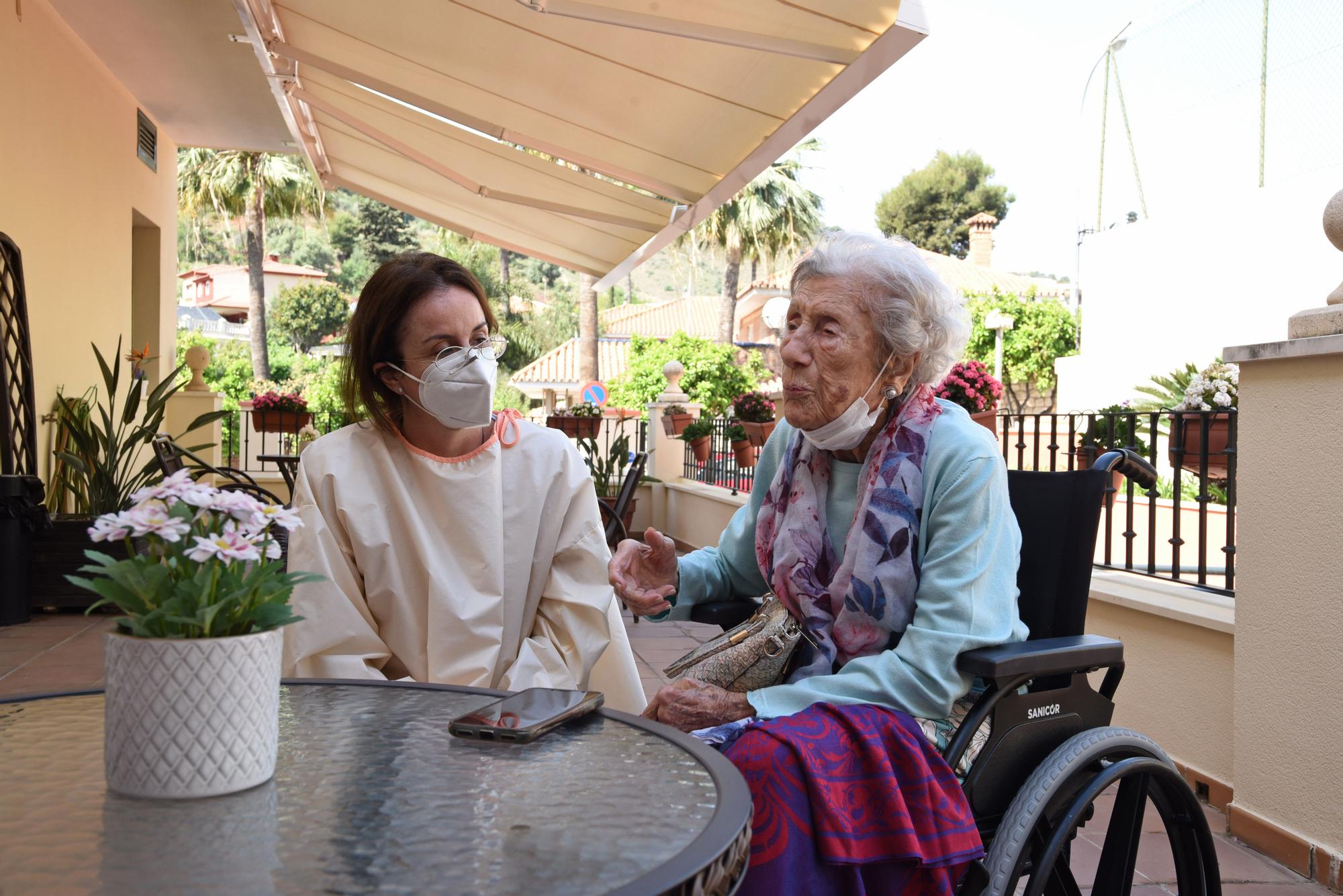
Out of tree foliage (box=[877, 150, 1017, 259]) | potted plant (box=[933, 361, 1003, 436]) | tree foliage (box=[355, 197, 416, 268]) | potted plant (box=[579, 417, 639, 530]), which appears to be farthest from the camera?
tree foliage (box=[355, 197, 416, 268])

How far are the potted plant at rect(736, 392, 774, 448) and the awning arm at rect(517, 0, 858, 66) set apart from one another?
13.8 ft

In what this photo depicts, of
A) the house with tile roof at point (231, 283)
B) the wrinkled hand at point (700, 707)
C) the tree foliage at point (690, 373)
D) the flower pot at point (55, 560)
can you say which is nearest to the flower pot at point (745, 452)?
the flower pot at point (55, 560)

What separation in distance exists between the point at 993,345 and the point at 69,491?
2531 centimetres

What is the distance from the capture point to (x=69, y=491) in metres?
6.55

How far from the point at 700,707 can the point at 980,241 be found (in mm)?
44192

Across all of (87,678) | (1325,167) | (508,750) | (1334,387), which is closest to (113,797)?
(508,750)

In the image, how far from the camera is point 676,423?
33.4ft

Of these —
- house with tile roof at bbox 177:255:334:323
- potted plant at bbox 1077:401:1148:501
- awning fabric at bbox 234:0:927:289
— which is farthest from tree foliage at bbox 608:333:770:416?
house with tile roof at bbox 177:255:334:323

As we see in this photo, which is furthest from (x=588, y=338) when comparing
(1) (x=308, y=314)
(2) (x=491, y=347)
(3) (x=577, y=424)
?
(2) (x=491, y=347)

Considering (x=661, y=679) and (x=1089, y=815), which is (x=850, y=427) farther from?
(x=661, y=679)

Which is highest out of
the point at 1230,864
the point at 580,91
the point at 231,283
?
the point at 231,283

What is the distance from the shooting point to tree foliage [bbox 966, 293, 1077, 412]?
93.6 ft

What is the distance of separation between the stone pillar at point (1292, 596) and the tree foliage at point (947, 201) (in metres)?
50.4

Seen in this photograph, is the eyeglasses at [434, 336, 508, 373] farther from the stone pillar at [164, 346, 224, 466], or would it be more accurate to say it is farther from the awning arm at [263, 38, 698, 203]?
the stone pillar at [164, 346, 224, 466]
